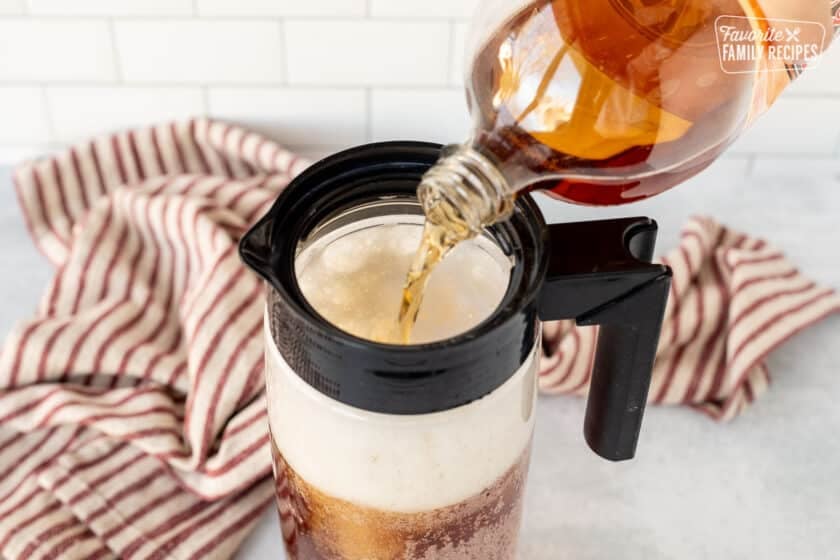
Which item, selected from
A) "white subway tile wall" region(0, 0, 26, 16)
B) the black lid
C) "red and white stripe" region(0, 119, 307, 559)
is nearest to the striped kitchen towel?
"red and white stripe" region(0, 119, 307, 559)

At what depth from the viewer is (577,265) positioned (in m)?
0.45

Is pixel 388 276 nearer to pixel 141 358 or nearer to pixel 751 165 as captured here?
pixel 141 358

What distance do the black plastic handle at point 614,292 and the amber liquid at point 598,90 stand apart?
1.0 inches

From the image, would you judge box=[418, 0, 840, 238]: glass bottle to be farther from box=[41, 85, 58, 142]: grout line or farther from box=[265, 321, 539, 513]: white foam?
box=[41, 85, 58, 142]: grout line

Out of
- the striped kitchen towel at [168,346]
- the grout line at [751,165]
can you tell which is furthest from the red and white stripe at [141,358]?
the grout line at [751,165]

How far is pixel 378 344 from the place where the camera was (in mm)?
400

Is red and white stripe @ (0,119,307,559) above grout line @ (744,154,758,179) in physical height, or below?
below

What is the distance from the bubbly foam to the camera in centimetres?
49

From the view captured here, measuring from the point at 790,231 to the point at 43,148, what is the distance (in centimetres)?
63

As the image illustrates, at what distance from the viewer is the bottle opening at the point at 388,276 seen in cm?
49

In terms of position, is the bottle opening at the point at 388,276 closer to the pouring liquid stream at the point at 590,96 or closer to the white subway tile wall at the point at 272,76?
the pouring liquid stream at the point at 590,96

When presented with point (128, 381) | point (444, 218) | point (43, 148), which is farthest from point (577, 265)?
point (43, 148)

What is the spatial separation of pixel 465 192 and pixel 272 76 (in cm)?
47

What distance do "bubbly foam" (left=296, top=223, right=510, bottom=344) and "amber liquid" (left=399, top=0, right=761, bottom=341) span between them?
5cm
